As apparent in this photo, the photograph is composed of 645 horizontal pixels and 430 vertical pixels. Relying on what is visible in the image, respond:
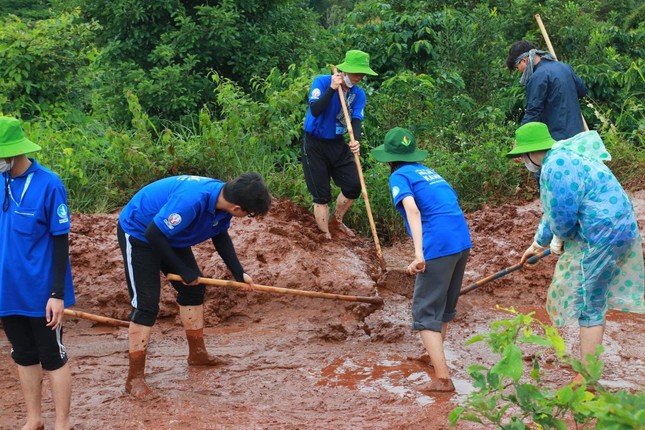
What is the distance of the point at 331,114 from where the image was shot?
7.52m

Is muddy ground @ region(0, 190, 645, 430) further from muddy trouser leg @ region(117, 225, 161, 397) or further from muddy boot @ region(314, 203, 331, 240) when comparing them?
muddy trouser leg @ region(117, 225, 161, 397)

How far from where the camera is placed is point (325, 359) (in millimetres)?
5926

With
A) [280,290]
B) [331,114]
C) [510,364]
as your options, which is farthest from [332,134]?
[510,364]

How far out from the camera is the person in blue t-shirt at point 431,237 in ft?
16.7

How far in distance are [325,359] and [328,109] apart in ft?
8.29

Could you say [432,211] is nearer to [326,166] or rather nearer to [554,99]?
[326,166]

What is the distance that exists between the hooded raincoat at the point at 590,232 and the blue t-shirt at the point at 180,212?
1948mm

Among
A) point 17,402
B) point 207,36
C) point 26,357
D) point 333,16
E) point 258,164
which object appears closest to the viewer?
point 26,357

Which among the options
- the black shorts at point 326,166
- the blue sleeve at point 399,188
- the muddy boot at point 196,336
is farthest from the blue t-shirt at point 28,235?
the black shorts at point 326,166

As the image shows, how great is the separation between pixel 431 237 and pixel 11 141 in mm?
2474

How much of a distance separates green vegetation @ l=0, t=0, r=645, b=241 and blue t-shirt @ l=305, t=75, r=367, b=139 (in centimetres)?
115

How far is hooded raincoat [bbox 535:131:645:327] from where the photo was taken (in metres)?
4.68

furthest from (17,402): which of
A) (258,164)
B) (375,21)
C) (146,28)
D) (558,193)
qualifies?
(375,21)

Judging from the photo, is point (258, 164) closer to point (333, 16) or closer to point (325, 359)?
point (325, 359)
